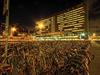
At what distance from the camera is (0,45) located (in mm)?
4043

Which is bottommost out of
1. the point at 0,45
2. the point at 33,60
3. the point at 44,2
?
the point at 33,60

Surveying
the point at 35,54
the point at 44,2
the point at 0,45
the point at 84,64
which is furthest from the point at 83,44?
the point at 44,2

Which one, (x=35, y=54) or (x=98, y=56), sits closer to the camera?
(x=35, y=54)

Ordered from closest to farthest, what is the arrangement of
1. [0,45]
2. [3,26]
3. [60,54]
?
[0,45], [60,54], [3,26]

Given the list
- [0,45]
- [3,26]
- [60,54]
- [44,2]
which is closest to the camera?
[0,45]

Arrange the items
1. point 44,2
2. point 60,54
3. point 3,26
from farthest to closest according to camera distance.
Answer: point 44,2, point 3,26, point 60,54

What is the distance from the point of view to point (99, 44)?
4797 mm

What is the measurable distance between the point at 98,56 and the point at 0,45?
79.9 inches

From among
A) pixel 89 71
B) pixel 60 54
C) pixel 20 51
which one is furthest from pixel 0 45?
pixel 89 71

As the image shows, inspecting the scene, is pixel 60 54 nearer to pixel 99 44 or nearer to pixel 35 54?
pixel 35 54

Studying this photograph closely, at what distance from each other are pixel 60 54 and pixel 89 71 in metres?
0.78

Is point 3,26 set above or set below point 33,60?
above

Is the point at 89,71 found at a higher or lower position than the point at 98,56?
lower

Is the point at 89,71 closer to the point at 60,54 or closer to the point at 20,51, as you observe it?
the point at 60,54
